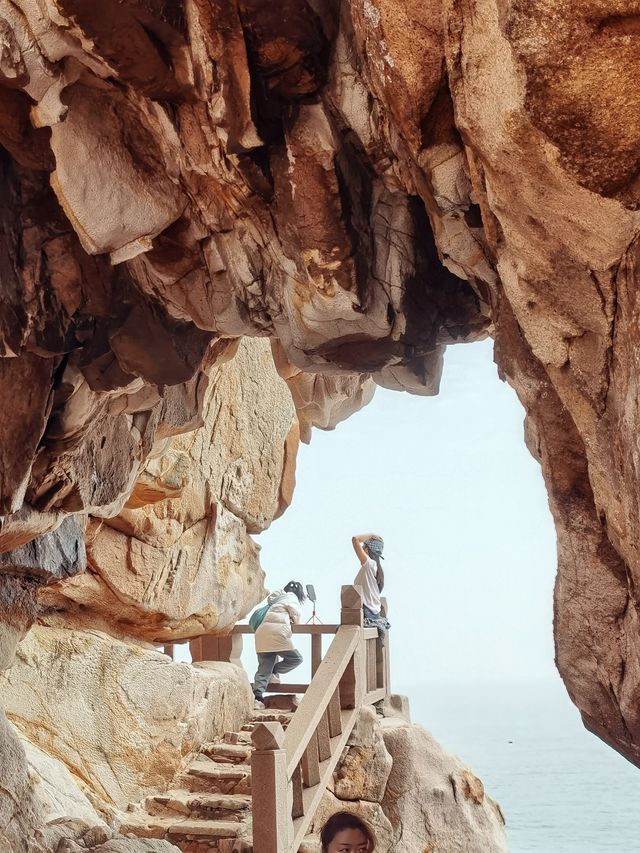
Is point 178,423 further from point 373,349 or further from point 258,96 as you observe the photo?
point 258,96

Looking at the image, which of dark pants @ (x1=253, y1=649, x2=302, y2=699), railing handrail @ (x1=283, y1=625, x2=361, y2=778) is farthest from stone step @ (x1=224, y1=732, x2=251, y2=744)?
railing handrail @ (x1=283, y1=625, x2=361, y2=778)

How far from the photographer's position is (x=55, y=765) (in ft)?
25.0

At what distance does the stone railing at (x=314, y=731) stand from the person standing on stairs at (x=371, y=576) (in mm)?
199

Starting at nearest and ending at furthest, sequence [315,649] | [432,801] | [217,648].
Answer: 1. [432,801]
2. [315,649]
3. [217,648]

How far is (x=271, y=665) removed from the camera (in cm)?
943

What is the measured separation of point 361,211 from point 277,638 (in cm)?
619

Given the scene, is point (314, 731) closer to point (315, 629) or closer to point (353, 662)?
point (353, 662)

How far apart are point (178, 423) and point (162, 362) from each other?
1.65 metres

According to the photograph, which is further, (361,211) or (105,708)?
(105,708)

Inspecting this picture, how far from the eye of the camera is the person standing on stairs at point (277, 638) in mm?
9125

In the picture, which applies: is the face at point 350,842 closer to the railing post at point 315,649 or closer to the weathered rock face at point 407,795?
the weathered rock face at point 407,795

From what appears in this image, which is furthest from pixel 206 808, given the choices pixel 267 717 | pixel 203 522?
pixel 203 522

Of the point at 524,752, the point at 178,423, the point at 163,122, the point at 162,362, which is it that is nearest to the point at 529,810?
the point at 524,752

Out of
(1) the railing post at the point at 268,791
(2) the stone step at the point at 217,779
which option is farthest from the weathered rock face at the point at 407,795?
(1) the railing post at the point at 268,791
